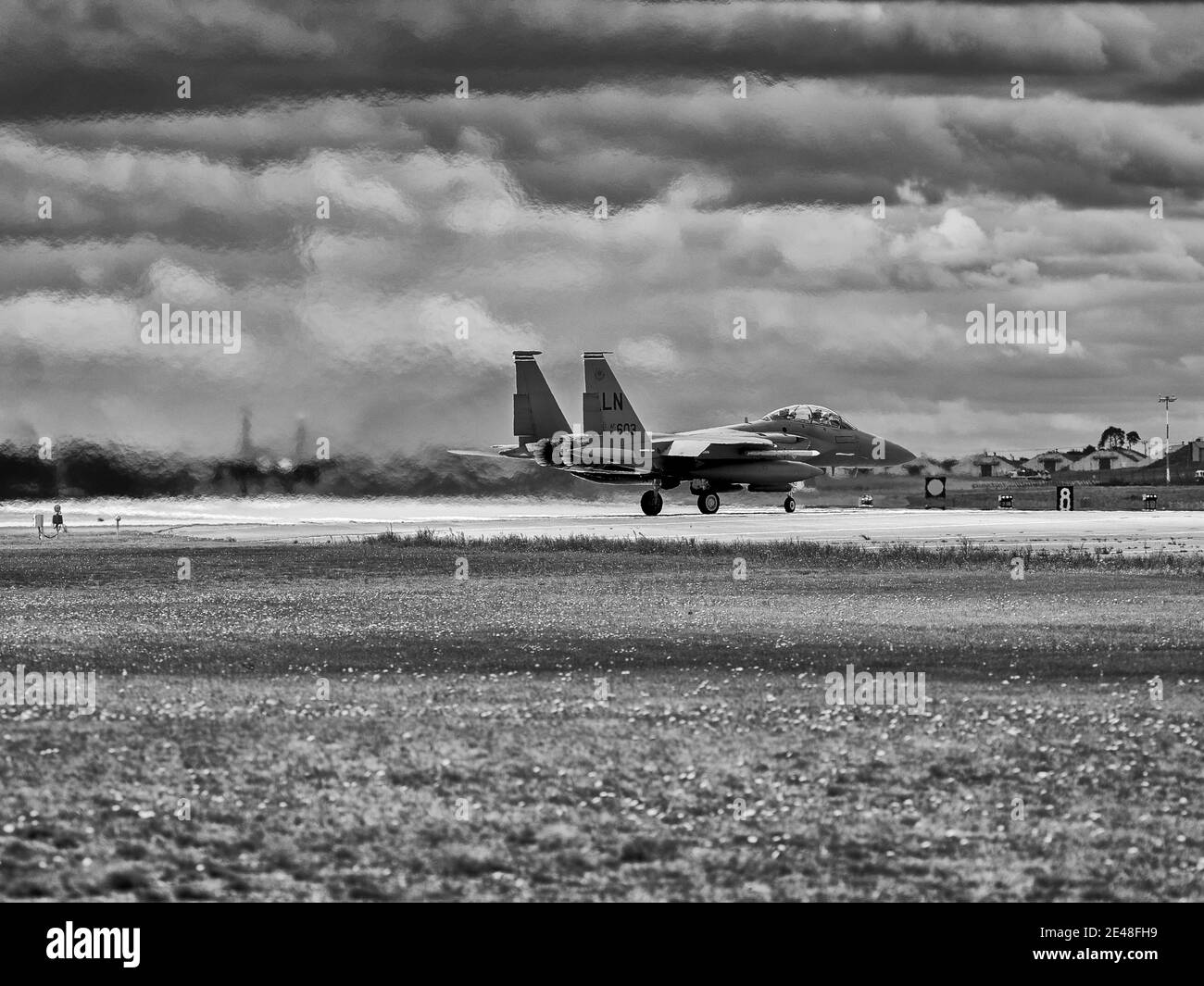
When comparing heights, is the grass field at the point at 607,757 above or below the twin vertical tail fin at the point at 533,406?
below

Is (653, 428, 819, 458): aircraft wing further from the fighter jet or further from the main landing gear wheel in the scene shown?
the main landing gear wheel

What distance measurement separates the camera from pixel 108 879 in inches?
511

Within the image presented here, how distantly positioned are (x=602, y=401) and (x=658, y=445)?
15.1 ft

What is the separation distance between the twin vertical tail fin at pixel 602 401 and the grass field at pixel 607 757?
169 feet

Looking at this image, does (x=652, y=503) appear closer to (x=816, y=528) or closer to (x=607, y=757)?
(x=816, y=528)

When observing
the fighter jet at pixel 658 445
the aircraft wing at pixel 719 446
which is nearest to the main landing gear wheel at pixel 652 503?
the fighter jet at pixel 658 445

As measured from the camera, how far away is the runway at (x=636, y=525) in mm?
69000

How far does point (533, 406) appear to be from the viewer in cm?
8956

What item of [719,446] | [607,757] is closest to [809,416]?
[719,446]

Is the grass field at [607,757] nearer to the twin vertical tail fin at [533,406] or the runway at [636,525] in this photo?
the runway at [636,525]

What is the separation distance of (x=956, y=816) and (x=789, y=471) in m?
77.4

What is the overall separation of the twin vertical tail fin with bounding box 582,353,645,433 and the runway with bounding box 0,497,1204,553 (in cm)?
556

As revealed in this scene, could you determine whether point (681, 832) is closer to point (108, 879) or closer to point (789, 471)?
point (108, 879)
